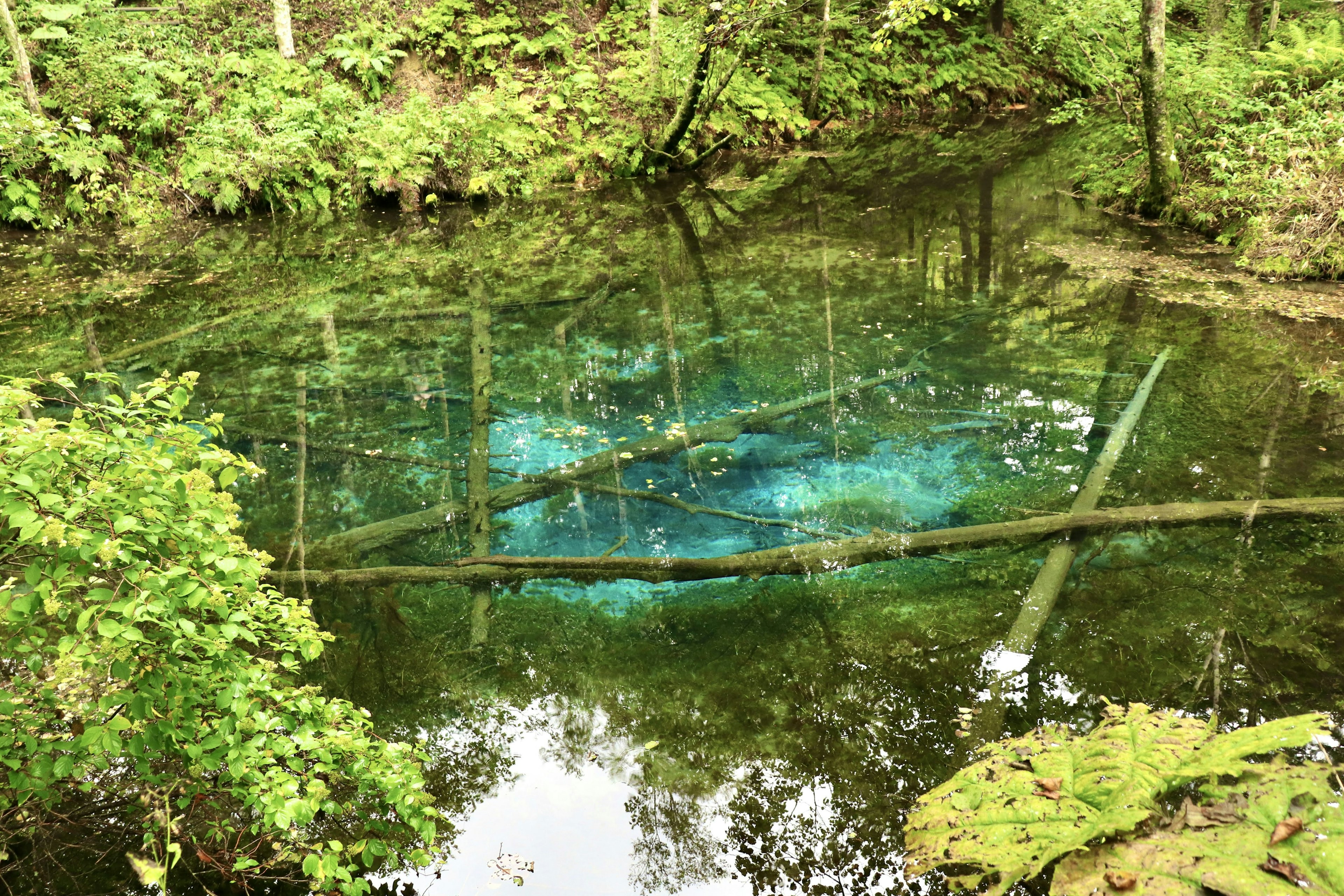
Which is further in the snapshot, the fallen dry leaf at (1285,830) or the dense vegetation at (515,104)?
the dense vegetation at (515,104)

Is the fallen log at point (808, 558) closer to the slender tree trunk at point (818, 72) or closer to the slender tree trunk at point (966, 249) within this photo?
the slender tree trunk at point (966, 249)

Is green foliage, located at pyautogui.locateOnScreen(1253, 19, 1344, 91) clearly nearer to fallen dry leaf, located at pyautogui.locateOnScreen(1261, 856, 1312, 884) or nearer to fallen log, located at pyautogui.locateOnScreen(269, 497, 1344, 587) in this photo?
fallen log, located at pyautogui.locateOnScreen(269, 497, 1344, 587)

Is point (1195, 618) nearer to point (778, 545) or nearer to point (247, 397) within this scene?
point (778, 545)

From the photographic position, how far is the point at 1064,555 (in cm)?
506

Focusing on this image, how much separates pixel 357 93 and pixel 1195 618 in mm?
17373

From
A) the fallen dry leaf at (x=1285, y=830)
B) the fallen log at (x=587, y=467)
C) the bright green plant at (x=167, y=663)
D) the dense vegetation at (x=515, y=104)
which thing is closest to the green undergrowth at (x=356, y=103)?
the dense vegetation at (x=515, y=104)

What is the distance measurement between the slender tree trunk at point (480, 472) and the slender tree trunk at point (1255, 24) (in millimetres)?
16603

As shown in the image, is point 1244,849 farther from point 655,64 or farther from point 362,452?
point 655,64

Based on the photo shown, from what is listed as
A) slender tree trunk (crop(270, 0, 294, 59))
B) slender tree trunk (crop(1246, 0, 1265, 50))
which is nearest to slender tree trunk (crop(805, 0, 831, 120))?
slender tree trunk (crop(1246, 0, 1265, 50))

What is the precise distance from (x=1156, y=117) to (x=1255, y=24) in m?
9.33

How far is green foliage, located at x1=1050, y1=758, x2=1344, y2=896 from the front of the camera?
205cm

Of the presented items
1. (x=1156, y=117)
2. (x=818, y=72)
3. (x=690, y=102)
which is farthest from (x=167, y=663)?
(x=818, y=72)

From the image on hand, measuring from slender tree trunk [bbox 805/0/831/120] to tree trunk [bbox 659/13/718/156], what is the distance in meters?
4.60

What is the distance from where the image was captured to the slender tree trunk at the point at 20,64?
1306 centimetres
